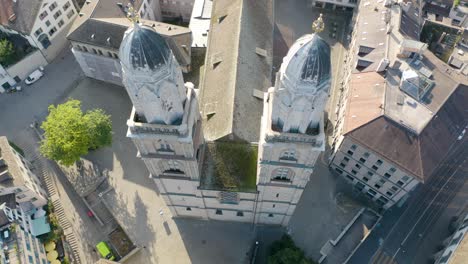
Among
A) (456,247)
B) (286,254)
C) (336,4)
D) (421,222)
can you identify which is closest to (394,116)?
(456,247)

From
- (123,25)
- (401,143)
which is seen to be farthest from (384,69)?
(123,25)

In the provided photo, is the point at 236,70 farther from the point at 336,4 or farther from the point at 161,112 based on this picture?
the point at 336,4

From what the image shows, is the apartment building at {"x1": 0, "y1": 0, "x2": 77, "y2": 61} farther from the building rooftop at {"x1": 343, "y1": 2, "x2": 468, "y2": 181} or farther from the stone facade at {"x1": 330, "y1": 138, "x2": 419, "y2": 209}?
the stone facade at {"x1": 330, "y1": 138, "x2": 419, "y2": 209}

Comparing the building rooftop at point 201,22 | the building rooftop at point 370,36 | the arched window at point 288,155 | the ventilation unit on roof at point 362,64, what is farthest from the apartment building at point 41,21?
the ventilation unit on roof at point 362,64

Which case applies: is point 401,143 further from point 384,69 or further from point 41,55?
point 41,55

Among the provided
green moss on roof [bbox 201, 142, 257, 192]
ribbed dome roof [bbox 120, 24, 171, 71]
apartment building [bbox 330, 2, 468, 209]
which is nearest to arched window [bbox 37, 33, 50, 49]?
green moss on roof [bbox 201, 142, 257, 192]
